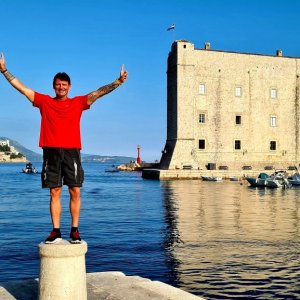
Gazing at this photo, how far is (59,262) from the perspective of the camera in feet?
18.2

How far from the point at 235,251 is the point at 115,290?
22.4 feet

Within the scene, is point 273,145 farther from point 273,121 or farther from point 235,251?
point 235,251

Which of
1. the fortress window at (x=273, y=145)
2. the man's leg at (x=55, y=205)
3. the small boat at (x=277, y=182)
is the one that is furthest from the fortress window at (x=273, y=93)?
the man's leg at (x=55, y=205)

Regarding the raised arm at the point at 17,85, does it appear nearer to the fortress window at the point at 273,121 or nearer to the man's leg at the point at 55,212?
the man's leg at the point at 55,212

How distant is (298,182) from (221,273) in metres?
37.2

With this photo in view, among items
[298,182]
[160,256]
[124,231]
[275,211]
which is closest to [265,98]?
[298,182]

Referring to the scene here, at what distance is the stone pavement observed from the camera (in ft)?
21.2

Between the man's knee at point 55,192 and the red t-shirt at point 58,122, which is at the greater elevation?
the red t-shirt at point 58,122

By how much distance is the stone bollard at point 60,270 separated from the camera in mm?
5543

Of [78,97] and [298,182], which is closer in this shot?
[78,97]

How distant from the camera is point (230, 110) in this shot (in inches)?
2133

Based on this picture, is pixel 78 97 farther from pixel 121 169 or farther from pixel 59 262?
pixel 121 169

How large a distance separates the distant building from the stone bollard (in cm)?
4573

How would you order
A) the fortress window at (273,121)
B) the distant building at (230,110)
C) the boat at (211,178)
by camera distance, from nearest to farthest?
1. the boat at (211,178)
2. the distant building at (230,110)
3. the fortress window at (273,121)
